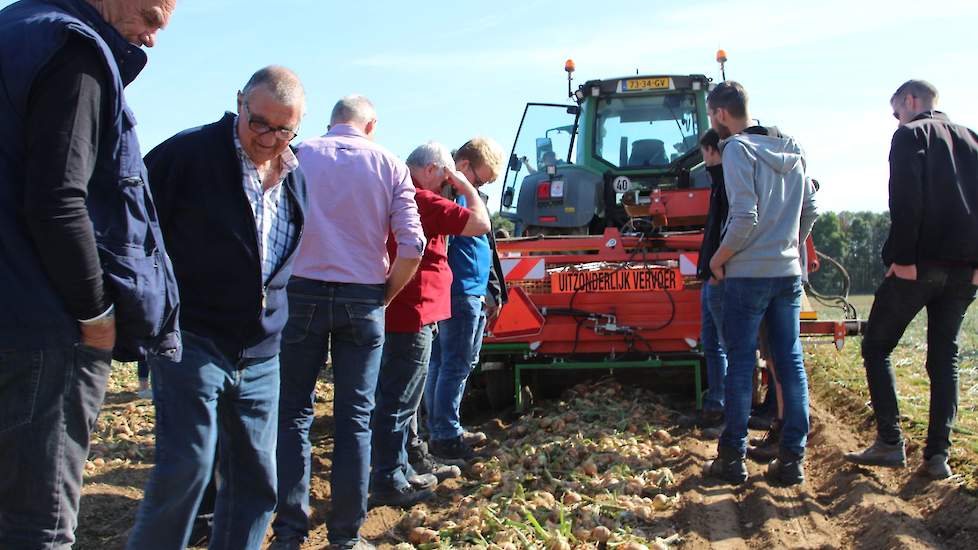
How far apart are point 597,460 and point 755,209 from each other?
171cm

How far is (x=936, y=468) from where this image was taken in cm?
439

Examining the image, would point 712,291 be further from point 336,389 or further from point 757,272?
point 336,389

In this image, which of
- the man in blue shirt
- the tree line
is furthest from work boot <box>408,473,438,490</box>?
the tree line

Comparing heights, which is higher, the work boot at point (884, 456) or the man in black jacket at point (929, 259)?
the man in black jacket at point (929, 259)

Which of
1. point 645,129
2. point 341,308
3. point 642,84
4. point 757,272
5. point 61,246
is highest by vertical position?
point 642,84

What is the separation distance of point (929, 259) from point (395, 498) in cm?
291

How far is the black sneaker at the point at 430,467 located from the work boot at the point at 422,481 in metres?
0.18

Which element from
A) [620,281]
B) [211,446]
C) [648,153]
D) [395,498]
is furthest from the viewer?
[648,153]

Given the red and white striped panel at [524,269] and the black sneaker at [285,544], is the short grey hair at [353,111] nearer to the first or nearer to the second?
the black sneaker at [285,544]

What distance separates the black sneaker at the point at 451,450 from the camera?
205 inches

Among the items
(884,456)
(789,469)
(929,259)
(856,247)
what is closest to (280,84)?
(789,469)

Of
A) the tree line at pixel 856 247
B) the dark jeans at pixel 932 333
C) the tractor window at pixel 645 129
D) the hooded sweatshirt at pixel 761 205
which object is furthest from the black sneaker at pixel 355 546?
the tree line at pixel 856 247

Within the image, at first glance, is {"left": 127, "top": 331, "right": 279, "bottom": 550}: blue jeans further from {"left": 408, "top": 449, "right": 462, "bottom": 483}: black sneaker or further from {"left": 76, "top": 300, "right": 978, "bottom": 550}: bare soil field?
{"left": 408, "top": 449, "right": 462, "bottom": 483}: black sneaker

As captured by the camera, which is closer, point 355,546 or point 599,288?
point 355,546
